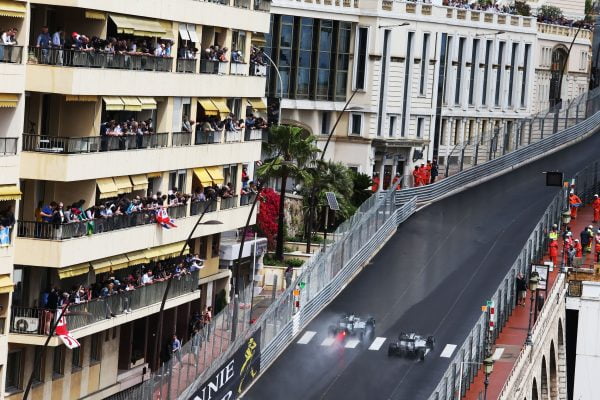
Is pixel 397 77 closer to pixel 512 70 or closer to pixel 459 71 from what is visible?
pixel 459 71

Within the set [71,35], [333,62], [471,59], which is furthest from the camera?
[471,59]

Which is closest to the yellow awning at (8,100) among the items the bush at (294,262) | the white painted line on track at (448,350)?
the white painted line on track at (448,350)

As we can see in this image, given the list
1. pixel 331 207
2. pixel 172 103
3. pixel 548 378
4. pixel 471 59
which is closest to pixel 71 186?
pixel 172 103

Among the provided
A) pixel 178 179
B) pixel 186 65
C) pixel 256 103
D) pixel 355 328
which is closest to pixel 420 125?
pixel 256 103

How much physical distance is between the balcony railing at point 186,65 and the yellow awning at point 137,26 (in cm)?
311

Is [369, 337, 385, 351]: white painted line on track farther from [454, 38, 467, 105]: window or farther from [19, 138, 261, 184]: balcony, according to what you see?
[454, 38, 467, 105]: window

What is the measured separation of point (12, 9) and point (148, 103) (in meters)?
13.0

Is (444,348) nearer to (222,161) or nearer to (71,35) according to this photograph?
(222,161)

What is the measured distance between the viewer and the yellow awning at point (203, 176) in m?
85.7

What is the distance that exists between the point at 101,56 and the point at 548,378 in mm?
43955

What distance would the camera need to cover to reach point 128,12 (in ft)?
243

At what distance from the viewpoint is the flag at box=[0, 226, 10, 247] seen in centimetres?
6650

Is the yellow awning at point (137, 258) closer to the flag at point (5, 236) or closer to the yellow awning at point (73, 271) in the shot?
the yellow awning at point (73, 271)

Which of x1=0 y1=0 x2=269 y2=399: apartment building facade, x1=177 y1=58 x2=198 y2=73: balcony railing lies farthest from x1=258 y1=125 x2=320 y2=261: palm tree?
x1=177 y1=58 x2=198 y2=73: balcony railing
